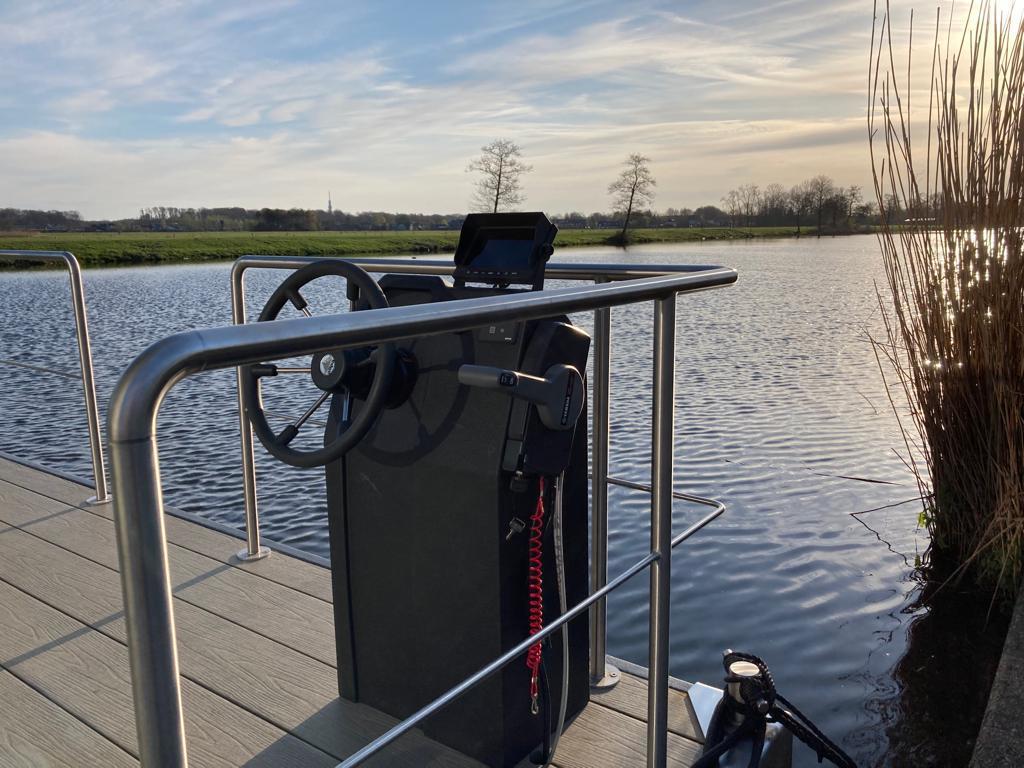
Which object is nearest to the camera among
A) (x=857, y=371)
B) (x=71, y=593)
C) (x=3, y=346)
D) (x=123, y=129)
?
(x=71, y=593)

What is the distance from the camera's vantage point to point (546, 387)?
124 cm

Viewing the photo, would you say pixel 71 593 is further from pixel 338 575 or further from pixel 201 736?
pixel 338 575

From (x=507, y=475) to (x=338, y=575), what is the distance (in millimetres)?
513

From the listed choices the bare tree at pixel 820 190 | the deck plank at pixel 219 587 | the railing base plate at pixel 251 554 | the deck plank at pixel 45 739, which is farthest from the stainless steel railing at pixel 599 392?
the bare tree at pixel 820 190

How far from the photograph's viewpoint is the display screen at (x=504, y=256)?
1.47 metres

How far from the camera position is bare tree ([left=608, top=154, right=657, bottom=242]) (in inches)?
2087

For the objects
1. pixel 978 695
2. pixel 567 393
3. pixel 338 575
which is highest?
pixel 567 393

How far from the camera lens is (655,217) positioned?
55.4 meters

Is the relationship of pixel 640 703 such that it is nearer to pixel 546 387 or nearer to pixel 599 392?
pixel 599 392

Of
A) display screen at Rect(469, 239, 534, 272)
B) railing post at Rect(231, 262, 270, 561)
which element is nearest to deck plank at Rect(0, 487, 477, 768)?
railing post at Rect(231, 262, 270, 561)

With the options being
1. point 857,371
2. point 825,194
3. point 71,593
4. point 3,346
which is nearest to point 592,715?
point 71,593

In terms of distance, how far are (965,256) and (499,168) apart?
4747 cm

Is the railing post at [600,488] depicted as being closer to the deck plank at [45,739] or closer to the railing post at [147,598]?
the deck plank at [45,739]

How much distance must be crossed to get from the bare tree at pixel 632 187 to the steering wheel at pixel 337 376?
174ft
